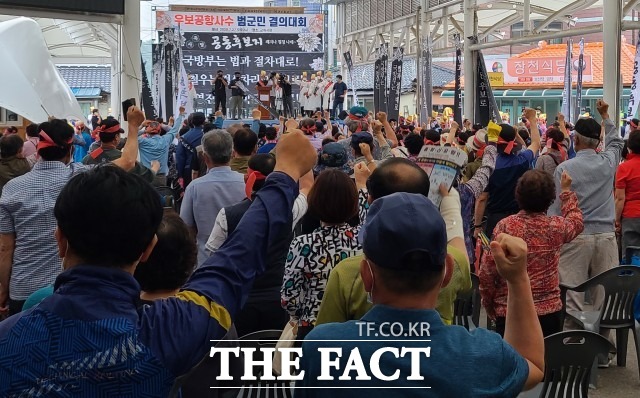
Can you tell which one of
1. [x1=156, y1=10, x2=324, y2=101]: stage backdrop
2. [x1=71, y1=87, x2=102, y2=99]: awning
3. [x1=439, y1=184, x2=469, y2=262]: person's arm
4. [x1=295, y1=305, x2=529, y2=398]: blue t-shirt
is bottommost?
[x1=295, y1=305, x2=529, y2=398]: blue t-shirt

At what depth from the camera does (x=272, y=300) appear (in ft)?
13.5

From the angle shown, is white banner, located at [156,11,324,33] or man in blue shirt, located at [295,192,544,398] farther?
white banner, located at [156,11,324,33]

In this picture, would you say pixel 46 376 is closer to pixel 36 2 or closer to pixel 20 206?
pixel 20 206

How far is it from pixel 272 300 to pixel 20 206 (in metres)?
1.36

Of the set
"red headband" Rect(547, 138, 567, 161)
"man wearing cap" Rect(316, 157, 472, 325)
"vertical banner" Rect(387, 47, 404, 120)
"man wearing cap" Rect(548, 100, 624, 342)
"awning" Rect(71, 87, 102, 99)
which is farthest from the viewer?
"awning" Rect(71, 87, 102, 99)

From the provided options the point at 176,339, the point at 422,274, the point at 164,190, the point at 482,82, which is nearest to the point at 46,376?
the point at 176,339

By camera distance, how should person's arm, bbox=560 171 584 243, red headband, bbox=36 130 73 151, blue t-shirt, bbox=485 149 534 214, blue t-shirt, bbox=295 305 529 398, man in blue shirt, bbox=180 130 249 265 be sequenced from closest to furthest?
blue t-shirt, bbox=295 305 529 398, red headband, bbox=36 130 73 151, person's arm, bbox=560 171 584 243, man in blue shirt, bbox=180 130 249 265, blue t-shirt, bbox=485 149 534 214

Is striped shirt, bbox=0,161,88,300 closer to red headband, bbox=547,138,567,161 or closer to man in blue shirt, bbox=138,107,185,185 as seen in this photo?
man in blue shirt, bbox=138,107,185,185

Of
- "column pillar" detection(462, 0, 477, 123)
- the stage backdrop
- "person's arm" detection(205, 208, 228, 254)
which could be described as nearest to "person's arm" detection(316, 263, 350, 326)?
"person's arm" detection(205, 208, 228, 254)

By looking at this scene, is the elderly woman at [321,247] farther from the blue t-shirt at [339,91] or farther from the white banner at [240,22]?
the white banner at [240,22]

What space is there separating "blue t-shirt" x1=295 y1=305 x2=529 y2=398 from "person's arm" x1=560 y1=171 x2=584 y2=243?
2829 millimetres

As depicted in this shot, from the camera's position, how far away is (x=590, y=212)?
5.87 m

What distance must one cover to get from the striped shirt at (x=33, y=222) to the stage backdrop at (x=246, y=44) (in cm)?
2636

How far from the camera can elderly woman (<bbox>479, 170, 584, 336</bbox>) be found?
13.9ft
